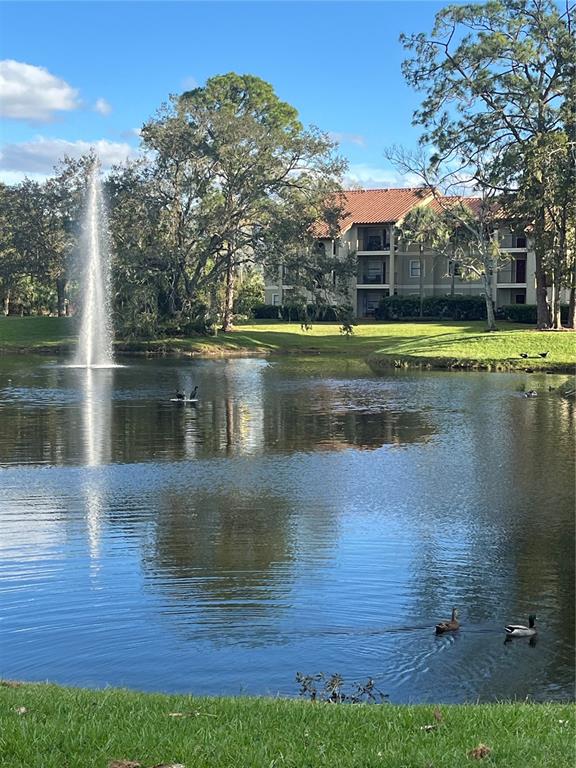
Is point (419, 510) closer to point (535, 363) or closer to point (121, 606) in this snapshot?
point (121, 606)

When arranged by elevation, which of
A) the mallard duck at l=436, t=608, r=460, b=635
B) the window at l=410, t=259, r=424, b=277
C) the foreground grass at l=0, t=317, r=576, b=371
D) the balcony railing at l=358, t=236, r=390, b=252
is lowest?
the mallard duck at l=436, t=608, r=460, b=635

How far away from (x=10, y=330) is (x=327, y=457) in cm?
4594

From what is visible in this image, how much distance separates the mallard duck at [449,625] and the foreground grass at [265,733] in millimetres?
3008

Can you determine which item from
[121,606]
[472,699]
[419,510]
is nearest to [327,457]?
[419,510]

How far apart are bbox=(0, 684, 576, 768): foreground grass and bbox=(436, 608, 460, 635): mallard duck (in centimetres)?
301

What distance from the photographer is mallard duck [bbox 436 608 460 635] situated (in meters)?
10.3

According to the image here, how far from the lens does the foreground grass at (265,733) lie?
221 inches

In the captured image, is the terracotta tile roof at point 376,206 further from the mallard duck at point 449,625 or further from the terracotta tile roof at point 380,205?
the mallard duck at point 449,625

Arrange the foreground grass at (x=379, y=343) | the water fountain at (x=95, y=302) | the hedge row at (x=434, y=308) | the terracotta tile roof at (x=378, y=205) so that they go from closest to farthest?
the foreground grass at (x=379, y=343), the water fountain at (x=95, y=302), the hedge row at (x=434, y=308), the terracotta tile roof at (x=378, y=205)

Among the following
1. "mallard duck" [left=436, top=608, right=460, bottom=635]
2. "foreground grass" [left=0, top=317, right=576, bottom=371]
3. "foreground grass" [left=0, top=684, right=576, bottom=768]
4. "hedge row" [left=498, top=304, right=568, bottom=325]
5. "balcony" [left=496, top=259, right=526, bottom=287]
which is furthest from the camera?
"balcony" [left=496, top=259, right=526, bottom=287]

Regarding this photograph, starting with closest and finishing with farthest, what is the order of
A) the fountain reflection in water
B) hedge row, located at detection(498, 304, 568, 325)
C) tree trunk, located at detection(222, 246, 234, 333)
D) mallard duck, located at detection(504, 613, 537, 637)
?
mallard duck, located at detection(504, 613, 537, 637)
the fountain reflection in water
tree trunk, located at detection(222, 246, 234, 333)
hedge row, located at detection(498, 304, 568, 325)

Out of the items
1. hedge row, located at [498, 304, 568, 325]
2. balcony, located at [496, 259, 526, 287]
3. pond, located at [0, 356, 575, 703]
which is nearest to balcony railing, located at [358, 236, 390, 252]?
balcony, located at [496, 259, 526, 287]

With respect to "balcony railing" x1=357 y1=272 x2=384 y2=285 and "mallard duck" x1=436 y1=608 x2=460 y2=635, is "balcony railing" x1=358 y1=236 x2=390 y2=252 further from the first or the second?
"mallard duck" x1=436 y1=608 x2=460 y2=635

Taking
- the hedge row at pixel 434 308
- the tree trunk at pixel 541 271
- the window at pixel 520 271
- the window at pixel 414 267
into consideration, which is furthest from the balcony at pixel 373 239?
the tree trunk at pixel 541 271
